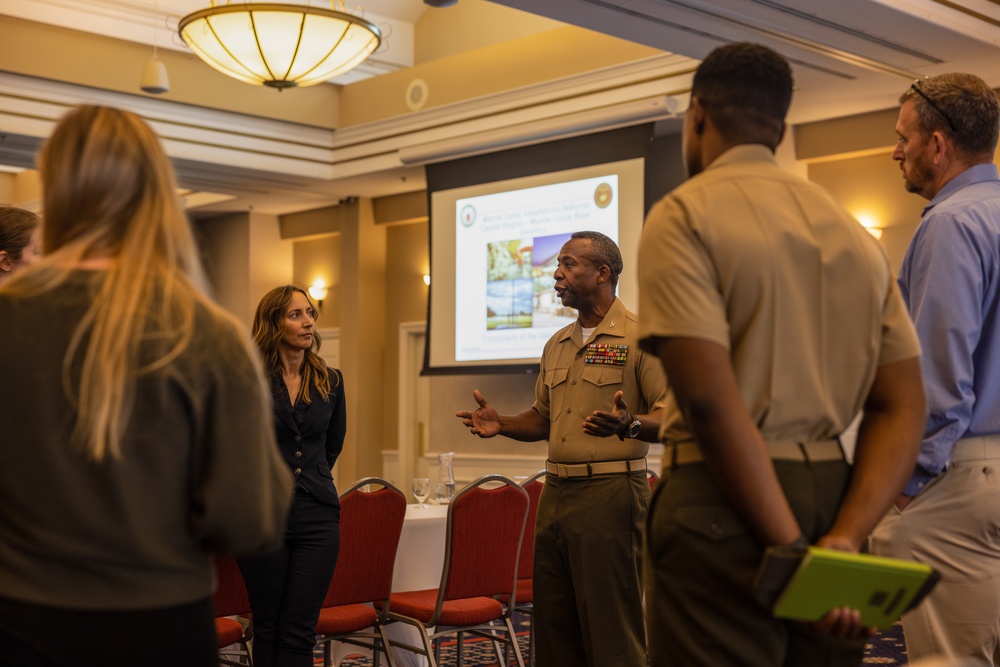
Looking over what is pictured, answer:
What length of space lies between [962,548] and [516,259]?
740 cm

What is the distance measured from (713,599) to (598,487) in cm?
178

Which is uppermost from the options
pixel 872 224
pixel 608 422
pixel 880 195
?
pixel 880 195

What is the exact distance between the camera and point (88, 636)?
57.9 inches

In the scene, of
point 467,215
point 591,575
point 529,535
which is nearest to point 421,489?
point 529,535

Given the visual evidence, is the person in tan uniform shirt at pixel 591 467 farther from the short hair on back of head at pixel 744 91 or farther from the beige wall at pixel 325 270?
the beige wall at pixel 325 270

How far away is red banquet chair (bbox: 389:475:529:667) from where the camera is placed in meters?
4.43

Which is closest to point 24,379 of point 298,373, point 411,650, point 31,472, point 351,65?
point 31,472

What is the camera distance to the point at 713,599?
1.70 meters

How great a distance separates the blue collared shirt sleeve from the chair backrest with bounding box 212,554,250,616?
250 cm

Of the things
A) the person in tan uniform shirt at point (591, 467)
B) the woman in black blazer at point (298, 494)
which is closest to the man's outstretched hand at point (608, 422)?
the person in tan uniform shirt at point (591, 467)

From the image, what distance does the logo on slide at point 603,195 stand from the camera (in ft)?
29.0

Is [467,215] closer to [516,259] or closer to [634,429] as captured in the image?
[516,259]

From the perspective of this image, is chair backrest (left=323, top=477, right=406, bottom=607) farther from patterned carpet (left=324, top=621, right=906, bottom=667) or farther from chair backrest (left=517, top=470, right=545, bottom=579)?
patterned carpet (left=324, top=621, right=906, bottom=667)

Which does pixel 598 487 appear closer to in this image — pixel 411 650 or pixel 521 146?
pixel 411 650
